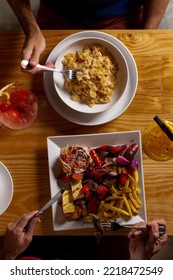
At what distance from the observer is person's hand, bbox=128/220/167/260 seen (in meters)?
1.23

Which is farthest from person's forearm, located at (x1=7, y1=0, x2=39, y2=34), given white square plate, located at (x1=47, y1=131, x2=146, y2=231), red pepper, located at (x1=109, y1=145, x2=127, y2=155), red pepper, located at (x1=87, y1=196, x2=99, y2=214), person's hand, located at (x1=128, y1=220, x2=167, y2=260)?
person's hand, located at (x1=128, y1=220, x2=167, y2=260)

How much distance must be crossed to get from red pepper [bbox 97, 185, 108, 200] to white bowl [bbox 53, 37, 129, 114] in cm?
25

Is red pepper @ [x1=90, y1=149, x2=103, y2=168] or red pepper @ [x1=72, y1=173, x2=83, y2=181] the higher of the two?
red pepper @ [x1=90, y1=149, x2=103, y2=168]

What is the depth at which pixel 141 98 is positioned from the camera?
1.31 metres

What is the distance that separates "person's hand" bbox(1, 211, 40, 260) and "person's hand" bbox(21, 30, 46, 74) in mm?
468

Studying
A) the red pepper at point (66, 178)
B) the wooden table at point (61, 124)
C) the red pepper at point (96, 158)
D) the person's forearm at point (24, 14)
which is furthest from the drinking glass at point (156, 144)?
the person's forearm at point (24, 14)

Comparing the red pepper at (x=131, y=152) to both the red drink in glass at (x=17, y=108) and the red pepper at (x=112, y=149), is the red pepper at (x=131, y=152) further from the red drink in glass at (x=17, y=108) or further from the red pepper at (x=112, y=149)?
the red drink in glass at (x=17, y=108)

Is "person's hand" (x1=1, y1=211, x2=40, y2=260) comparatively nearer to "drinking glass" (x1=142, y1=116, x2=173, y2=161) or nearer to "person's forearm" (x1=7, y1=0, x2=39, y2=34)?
"drinking glass" (x1=142, y1=116, x2=173, y2=161)

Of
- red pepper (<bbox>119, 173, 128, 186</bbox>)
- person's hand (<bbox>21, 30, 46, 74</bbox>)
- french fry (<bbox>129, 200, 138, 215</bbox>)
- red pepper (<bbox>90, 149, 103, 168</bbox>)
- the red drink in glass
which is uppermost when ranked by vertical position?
person's hand (<bbox>21, 30, 46, 74</bbox>)

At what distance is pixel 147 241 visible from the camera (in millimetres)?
1283

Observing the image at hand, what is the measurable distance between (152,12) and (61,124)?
0.56 m

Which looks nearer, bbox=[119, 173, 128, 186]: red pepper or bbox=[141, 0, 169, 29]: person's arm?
bbox=[119, 173, 128, 186]: red pepper
